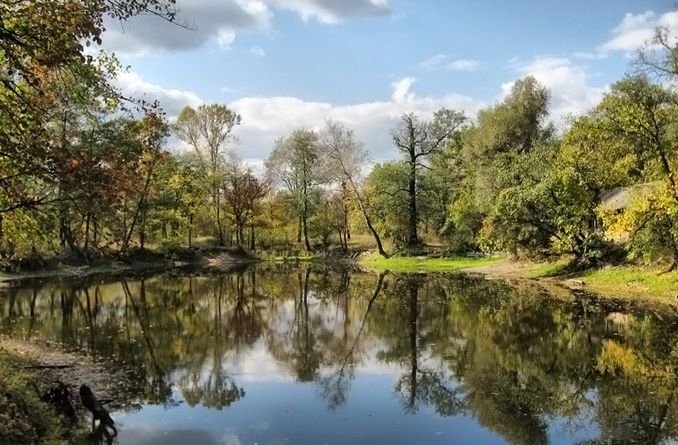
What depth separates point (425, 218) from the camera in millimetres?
60500

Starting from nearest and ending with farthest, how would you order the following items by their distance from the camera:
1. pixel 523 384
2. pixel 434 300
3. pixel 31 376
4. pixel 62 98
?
pixel 62 98 < pixel 31 376 < pixel 523 384 < pixel 434 300

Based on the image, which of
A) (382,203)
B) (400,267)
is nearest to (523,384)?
(400,267)

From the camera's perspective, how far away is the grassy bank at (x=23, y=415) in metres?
8.40

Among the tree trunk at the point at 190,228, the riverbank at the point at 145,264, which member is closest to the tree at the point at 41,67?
the riverbank at the point at 145,264

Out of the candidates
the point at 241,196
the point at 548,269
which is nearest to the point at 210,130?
the point at 241,196

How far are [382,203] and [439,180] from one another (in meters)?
7.51

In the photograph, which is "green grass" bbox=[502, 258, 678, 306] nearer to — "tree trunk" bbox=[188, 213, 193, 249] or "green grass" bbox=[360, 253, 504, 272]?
"green grass" bbox=[360, 253, 504, 272]

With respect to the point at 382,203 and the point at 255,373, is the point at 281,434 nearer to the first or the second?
the point at 255,373

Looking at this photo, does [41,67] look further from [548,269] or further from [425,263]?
[425,263]

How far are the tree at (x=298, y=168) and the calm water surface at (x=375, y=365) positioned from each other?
39.7 m

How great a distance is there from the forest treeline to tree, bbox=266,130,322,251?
17 centimetres

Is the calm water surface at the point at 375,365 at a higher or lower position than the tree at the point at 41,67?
lower

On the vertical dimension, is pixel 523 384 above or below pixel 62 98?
below

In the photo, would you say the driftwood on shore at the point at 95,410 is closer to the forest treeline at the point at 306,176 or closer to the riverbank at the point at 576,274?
the forest treeline at the point at 306,176
